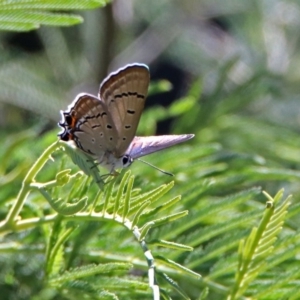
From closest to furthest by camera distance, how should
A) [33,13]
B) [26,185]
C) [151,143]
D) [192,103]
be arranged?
[26,185] → [33,13] → [151,143] → [192,103]

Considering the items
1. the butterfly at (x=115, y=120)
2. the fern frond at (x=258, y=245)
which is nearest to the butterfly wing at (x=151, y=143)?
the butterfly at (x=115, y=120)

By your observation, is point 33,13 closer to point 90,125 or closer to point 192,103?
point 90,125

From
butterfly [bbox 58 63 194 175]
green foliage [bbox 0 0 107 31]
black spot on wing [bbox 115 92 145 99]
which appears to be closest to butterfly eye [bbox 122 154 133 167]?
butterfly [bbox 58 63 194 175]

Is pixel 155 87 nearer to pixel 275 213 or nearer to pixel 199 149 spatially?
pixel 199 149

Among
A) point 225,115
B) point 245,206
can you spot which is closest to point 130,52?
point 225,115

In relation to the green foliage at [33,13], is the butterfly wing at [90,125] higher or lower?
lower

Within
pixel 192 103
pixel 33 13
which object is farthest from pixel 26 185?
pixel 192 103

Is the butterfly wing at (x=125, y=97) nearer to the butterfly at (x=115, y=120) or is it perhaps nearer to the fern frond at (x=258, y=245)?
the butterfly at (x=115, y=120)
